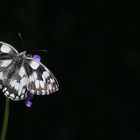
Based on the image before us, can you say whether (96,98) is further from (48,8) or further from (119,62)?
(48,8)

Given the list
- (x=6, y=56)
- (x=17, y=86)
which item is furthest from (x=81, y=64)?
(x=17, y=86)

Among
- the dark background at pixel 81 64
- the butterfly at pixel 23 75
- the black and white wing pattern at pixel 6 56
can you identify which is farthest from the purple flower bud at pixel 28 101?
the dark background at pixel 81 64

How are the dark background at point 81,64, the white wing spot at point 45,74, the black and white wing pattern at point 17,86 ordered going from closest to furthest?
the black and white wing pattern at point 17,86 → the white wing spot at point 45,74 → the dark background at point 81,64

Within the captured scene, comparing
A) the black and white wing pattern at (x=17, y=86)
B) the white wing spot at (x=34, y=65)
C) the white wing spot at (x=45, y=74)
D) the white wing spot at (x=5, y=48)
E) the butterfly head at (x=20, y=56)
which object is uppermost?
the white wing spot at (x=5, y=48)

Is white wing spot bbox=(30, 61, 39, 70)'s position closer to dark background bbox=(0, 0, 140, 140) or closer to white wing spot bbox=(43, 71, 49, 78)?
white wing spot bbox=(43, 71, 49, 78)

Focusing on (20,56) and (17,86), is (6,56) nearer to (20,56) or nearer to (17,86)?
(20,56)

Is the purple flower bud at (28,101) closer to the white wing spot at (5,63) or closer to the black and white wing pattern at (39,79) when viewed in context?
the black and white wing pattern at (39,79)

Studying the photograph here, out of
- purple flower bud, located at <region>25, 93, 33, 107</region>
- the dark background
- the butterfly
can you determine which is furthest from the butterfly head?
the dark background
